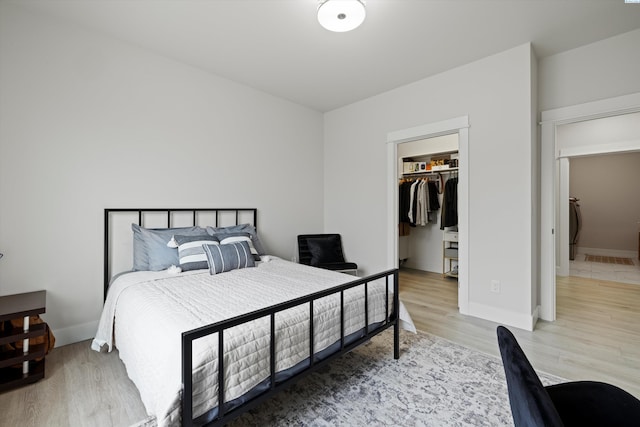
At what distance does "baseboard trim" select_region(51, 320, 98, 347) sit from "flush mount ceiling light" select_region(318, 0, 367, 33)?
10.4ft

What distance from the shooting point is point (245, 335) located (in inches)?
53.7

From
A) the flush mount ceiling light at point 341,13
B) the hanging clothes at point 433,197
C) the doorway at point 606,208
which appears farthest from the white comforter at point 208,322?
the doorway at point 606,208

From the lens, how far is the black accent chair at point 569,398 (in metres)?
0.82

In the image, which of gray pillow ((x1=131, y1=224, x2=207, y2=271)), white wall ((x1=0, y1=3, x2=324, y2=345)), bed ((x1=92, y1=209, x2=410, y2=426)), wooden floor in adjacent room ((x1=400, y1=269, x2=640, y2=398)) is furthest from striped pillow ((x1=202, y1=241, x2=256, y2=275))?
wooden floor in adjacent room ((x1=400, y1=269, x2=640, y2=398))

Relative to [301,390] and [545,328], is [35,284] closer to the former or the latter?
[301,390]

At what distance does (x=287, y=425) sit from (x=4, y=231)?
8.18ft

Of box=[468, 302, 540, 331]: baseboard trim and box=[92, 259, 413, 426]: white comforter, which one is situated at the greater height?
box=[92, 259, 413, 426]: white comforter

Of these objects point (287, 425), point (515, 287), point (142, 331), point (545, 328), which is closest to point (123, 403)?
point (142, 331)

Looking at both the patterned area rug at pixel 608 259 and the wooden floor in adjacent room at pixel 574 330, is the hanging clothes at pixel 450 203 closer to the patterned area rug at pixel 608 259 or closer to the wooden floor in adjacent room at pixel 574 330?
the wooden floor in adjacent room at pixel 574 330

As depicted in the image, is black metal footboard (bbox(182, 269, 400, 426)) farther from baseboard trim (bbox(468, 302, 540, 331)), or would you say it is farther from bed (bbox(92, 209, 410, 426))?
baseboard trim (bbox(468, 302, 540, 331))

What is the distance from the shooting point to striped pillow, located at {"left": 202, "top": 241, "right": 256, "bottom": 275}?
2539 mm

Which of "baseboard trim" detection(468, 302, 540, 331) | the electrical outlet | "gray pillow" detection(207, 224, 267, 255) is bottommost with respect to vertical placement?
"baseboard trim" detection(468, 302, 540, 331)

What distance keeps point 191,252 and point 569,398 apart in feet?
8.54

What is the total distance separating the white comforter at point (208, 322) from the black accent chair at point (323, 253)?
138cm
